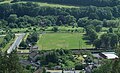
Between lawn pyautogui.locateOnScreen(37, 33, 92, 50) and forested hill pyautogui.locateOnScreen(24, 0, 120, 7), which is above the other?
forested hill pyautogui.locateOnScreen(24, 0, 120, 7)

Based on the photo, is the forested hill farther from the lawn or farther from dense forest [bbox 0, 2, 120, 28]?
the lawn

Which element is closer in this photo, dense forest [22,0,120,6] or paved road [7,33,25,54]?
paved road [7,33,25,54]

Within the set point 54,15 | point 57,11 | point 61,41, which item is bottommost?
point 61,41

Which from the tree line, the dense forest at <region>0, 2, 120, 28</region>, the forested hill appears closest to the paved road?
the dense forest at <region>0, 2, 120, 28</region>

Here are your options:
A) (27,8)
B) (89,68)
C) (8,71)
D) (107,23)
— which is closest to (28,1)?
(27,8)

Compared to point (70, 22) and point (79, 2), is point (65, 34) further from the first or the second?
point (79, 2)

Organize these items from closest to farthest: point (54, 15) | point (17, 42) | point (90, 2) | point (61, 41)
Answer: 1. point (61, 41)
2. point (17, 42)
3. point (54, 15)
4. point (90, 2)

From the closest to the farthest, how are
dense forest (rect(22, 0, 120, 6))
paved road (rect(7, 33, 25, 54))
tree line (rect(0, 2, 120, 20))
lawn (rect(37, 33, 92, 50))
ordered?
paved road (rect(7, 33, 25, 54))
lawn (rect(37, 33, 92, 50))
tree line (rect(0, 2, 120, 20))
dense forest (rect(22, 0, 120, 6))

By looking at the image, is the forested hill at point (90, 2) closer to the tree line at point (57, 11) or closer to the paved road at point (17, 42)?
the tree line at point (57, 11)

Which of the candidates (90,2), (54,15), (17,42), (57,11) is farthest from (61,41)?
(90,2)

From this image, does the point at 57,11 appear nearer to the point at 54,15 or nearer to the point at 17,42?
the point at 54,15
